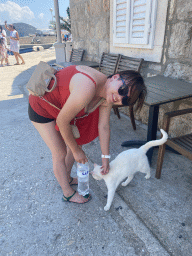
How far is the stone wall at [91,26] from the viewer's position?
404cm

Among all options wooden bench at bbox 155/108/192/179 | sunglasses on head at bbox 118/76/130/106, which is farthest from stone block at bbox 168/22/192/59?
sunglasses on head at bbox 118/76/130/106

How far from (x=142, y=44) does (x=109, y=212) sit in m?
2.58

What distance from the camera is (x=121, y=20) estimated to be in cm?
337

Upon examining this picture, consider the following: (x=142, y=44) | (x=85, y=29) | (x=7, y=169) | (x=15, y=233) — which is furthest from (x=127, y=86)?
(x=85, y=29)

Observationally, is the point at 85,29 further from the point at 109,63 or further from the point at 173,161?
the point at 173,161

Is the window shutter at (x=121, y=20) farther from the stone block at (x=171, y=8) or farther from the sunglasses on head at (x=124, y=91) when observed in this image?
the sunglasses on head at (x=124, y=91)

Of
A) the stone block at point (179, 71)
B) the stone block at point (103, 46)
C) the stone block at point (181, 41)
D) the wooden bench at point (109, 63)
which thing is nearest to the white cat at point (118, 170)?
the stone block at point (179, 71)

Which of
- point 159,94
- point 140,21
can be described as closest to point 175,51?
point 140,21

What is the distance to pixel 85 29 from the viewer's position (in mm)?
4926

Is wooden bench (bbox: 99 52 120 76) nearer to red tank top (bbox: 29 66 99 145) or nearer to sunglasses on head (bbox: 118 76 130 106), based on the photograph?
red tank top (bbox: 29 66 99 145)

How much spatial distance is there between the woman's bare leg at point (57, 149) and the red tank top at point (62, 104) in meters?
0.11

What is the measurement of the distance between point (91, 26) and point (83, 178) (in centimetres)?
406

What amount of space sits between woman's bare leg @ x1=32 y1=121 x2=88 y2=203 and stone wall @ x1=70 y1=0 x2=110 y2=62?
10.4 ft

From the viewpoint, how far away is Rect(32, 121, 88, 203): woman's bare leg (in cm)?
156
